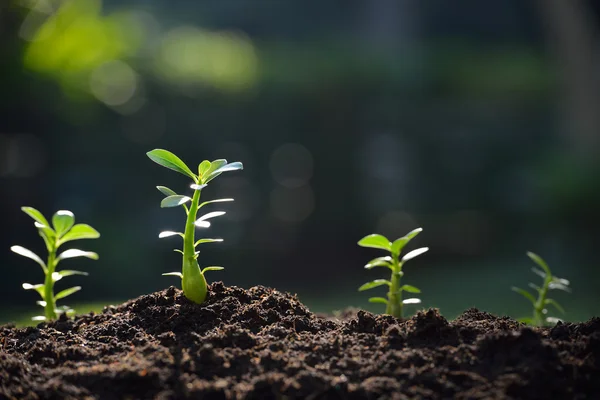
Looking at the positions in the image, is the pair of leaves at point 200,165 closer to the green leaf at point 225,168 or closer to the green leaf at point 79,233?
the green leaf at point 225,168

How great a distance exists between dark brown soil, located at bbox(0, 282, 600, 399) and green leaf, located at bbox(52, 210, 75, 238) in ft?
0.70

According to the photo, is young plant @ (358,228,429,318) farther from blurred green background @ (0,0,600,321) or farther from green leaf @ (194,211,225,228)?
blurred green background @ (0,0,600,321)

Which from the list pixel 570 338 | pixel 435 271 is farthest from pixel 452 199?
pixel 570 338

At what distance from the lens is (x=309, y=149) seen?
561 cm

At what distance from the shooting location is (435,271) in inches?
202

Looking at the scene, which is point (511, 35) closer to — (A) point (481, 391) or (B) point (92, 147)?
(B) point (92, 147)

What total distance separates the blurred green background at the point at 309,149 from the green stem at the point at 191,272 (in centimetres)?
221

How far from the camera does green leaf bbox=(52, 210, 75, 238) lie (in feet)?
4.75

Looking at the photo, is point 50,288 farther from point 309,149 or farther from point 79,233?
point 309,149

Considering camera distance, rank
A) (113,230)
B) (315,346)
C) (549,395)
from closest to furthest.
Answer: (549,395)
(315,346)
(113,230)

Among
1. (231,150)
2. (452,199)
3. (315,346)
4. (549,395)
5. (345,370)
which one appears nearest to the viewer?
(549,395)

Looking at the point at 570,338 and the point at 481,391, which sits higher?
the point at 570,338

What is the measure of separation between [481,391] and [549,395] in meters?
0.10

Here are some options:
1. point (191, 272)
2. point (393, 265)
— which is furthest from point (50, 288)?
point (393, 265)
